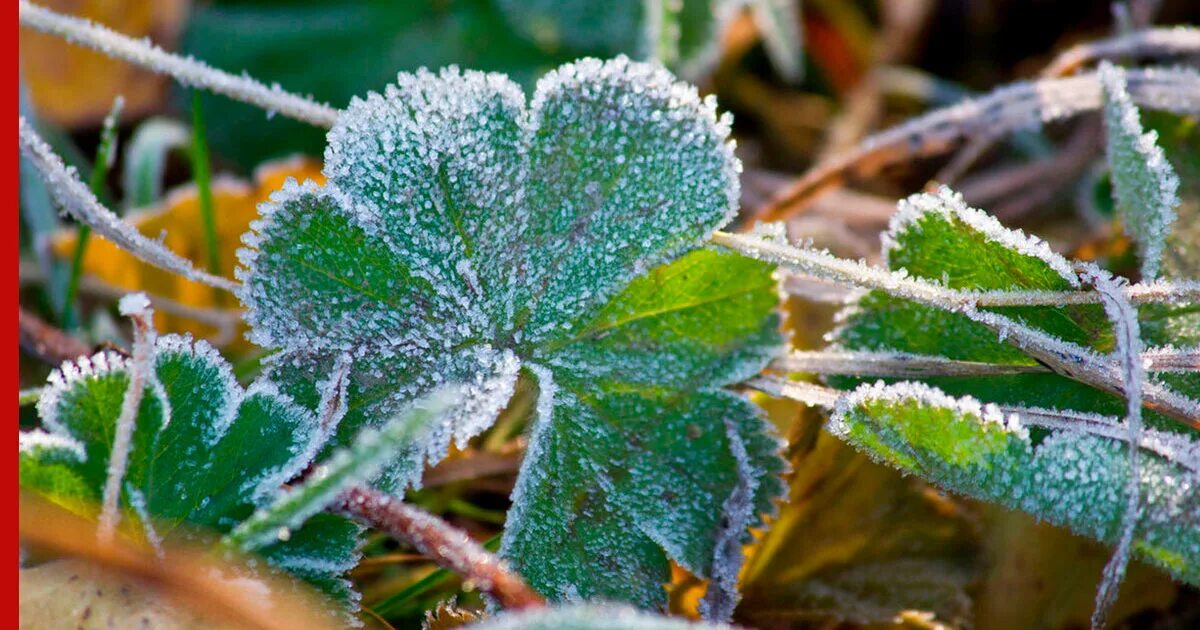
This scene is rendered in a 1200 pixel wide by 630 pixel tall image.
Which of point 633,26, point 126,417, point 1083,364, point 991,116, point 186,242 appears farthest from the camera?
point 633,26

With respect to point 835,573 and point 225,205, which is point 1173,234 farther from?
point 225,205

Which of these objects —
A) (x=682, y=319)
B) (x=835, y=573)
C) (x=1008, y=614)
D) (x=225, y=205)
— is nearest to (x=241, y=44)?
(x=225, y=205)

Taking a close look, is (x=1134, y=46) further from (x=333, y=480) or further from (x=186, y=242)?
(x=186, y=242)

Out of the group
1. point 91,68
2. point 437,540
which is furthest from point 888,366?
point 91,68

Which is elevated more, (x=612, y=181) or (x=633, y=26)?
(x=633, y=26)

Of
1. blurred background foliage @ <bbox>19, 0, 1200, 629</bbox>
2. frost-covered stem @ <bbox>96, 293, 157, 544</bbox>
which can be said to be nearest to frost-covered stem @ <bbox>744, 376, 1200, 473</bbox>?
blurred background foliage @ <bbox>19, 0, 1200, 629</bbox>

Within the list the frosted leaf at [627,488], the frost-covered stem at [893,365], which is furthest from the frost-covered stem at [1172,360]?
the frosted leaf at [627,488]
